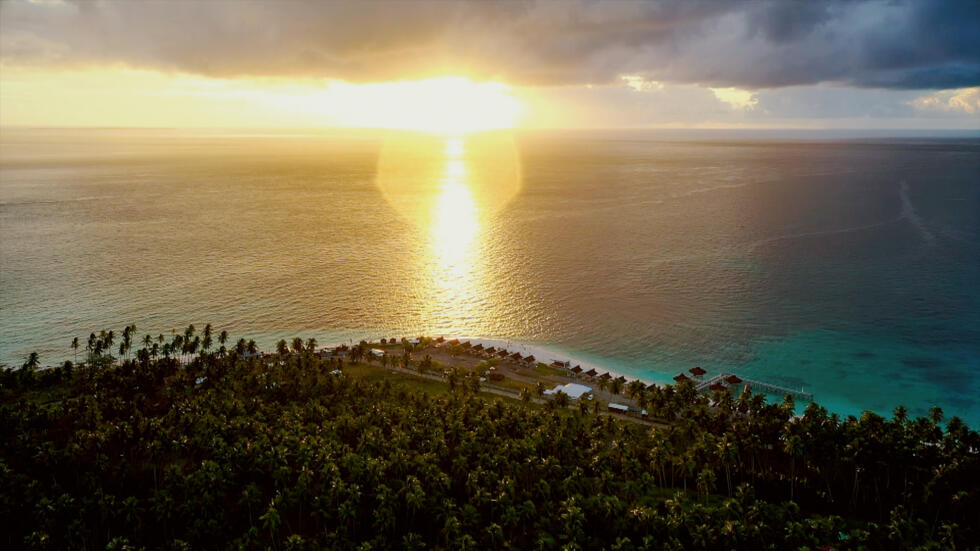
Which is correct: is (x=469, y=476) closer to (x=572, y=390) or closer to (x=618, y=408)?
(x=618, y=408)

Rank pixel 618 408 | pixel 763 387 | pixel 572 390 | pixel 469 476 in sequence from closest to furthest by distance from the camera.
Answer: pixel 469 476
pixel 618 408
pixel 572 390
pixel 763 387

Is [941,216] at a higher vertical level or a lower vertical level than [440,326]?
higher

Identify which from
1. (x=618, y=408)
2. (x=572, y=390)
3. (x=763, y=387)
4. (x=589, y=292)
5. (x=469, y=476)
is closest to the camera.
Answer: (x=469, y=476)

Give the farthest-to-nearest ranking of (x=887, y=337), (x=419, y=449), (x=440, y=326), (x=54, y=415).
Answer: (x=440, y=326) → (x=887, y=337) → (x=54, y=415) → (x=419, y=449)

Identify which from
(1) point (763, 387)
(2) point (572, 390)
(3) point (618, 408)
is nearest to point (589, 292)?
(2) point (572, 390)

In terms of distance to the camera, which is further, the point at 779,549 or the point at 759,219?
the point at 759,219

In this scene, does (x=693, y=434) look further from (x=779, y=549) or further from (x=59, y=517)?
(x=59, y=517)

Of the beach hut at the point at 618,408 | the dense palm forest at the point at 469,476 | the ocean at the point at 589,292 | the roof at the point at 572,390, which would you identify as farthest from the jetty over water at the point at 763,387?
the roof at the point at 572,390

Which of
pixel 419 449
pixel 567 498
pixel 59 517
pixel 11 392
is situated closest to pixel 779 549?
pixel 567 498
